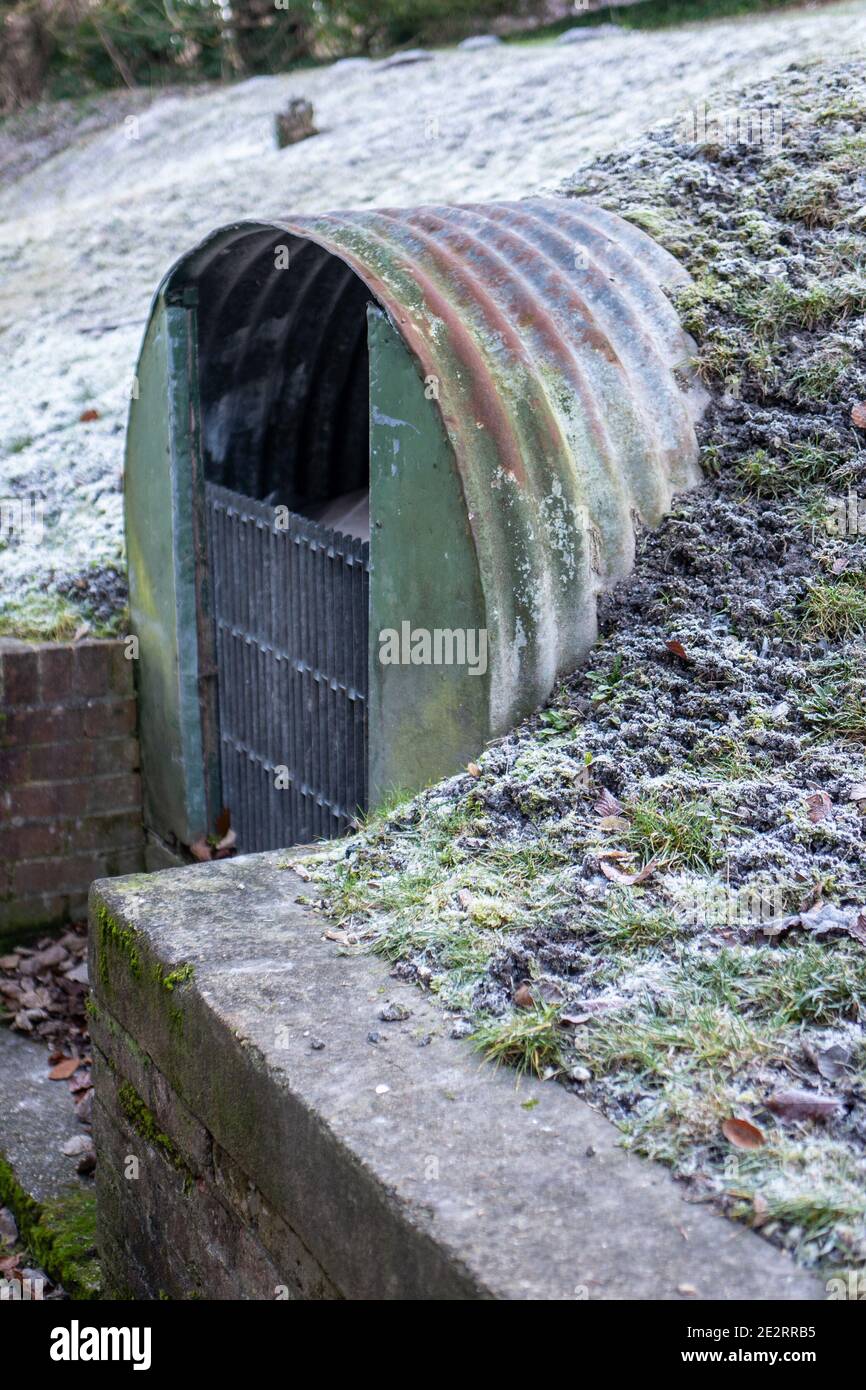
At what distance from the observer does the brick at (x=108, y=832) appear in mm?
6504

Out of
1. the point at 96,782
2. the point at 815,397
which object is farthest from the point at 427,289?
the point at 96,782

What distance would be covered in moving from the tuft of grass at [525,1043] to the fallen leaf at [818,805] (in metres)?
1.01

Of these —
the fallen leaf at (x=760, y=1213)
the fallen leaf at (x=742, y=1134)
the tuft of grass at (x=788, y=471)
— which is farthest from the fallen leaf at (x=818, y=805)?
the tuft of grass at (x=788, y=471)

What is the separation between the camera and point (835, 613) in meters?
4.27

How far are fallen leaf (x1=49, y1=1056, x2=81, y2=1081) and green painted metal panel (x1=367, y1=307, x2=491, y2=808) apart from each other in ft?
6.61

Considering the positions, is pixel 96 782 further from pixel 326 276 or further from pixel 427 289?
pixel 427 289

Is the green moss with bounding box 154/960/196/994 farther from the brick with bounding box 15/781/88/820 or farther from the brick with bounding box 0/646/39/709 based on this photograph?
the brick with bounding box 15/781/88/820

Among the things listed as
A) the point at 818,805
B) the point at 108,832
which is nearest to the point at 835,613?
the point at 818,805

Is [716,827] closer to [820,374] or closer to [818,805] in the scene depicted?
[818,805]

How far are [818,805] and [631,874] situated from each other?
57cm

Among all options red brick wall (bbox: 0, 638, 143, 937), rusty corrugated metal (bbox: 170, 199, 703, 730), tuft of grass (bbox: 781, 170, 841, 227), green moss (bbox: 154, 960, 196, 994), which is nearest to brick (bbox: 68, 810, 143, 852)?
red brick wall (bbox: 0, 638, 143, 937)

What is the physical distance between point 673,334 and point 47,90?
17.9 metres

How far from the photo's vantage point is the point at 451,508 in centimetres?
412

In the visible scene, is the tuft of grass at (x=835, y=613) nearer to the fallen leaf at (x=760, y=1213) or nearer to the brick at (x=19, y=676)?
the fallen leaf at (x=760, y=1213)
